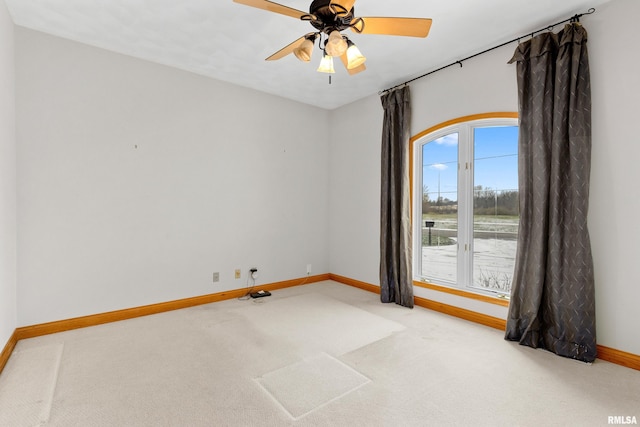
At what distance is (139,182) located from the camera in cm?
348

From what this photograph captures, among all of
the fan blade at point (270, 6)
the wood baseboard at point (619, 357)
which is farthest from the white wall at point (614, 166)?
the fan blade at point (270, 6)

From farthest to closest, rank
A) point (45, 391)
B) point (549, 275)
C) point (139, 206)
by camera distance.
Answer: point (139, 206), point (549, 275), point (45, 391)

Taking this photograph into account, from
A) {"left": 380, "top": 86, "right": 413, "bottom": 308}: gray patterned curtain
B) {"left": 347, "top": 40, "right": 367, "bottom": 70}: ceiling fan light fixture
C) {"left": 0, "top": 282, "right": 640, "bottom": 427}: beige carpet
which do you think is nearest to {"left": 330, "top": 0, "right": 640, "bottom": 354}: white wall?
{"left": 0, "top": 282, "right": 640, "bottom": 427}: beige carpet

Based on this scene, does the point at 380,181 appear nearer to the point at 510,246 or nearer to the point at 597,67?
the point at 510,246

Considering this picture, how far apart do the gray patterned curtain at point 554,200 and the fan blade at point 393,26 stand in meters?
1.38

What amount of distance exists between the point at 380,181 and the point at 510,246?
1.82 m

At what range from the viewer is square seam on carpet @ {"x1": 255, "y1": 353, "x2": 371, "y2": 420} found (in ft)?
6.42

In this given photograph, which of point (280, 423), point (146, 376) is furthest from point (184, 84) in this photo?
point (280, 423)

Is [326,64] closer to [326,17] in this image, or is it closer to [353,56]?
[353,56]

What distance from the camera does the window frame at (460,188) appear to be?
3244mm

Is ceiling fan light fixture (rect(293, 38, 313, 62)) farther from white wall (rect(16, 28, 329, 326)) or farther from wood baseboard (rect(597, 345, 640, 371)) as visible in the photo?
wood baseboard (rect(597, 345, 640, 371))

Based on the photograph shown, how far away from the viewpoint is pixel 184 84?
12.4ft

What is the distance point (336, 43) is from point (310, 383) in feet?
7.58

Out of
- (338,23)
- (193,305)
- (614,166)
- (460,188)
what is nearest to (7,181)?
(193,305)
